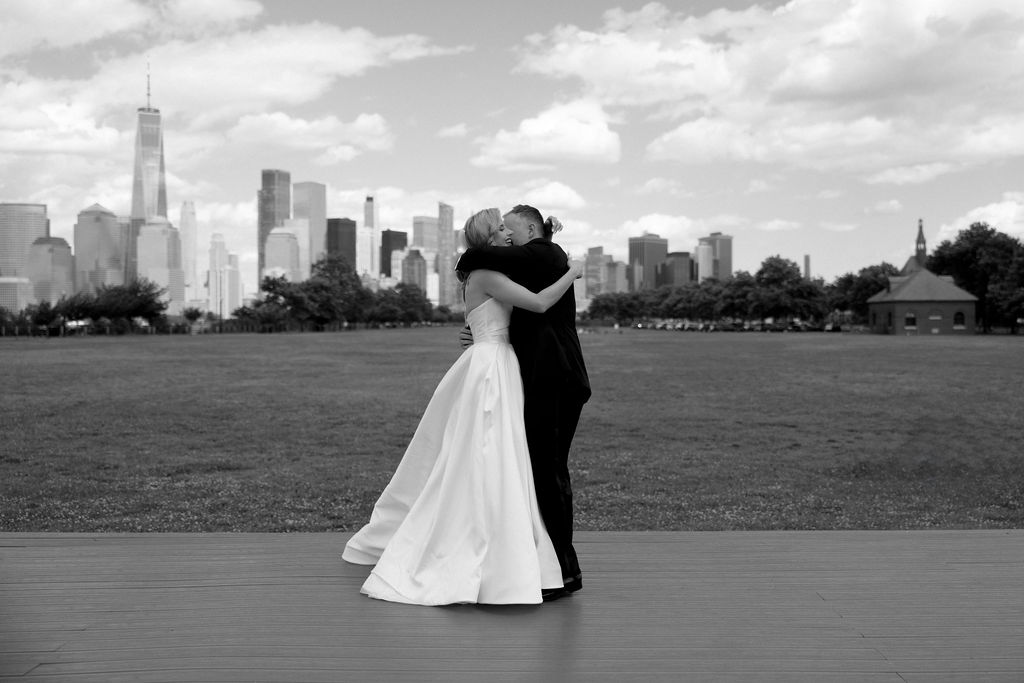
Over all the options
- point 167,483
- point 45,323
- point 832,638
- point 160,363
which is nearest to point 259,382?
point 160,363

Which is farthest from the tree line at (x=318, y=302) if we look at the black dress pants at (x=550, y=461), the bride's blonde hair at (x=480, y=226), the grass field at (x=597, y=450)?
the black dress pants at (x=550, y=461)

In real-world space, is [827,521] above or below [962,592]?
below

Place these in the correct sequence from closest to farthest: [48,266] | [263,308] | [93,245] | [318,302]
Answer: [263,308] → [318,302] → [48,266] → [93,245]

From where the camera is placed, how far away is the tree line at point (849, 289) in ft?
279

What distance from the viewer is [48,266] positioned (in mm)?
153875

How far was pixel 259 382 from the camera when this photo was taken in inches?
999

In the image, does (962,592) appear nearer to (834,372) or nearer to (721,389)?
(721,389)

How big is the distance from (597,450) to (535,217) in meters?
9.60

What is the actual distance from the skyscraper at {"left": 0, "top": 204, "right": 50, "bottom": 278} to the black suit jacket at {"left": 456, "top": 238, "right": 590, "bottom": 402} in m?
169

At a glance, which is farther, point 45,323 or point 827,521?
point 45,323

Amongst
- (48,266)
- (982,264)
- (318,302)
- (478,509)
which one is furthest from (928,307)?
(48,266)

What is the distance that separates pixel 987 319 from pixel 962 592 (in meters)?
99.0

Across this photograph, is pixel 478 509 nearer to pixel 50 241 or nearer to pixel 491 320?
pixel 491 320

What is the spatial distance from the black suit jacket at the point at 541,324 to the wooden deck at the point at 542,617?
1158 mm
